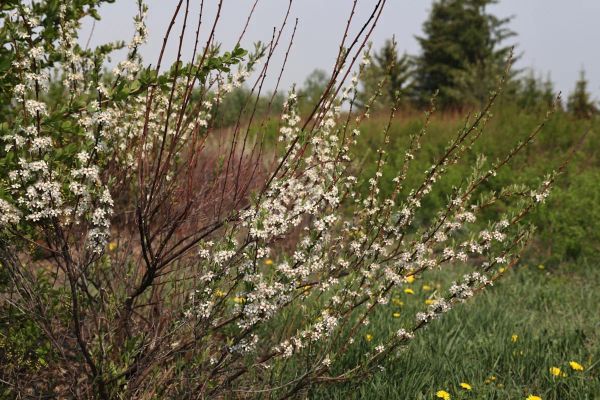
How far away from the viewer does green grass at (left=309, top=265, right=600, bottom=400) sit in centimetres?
323

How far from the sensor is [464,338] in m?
4.10

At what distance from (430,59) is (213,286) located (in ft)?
123

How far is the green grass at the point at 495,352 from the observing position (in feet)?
10.6

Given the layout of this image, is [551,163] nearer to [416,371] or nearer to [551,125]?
[551,125]

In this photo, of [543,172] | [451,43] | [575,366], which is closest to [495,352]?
[575,366]

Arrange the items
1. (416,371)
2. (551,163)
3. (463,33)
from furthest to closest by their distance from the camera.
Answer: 1. (463,33)
2. (551,163)
3. (416,371)

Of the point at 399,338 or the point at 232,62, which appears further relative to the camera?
the point at 399,338

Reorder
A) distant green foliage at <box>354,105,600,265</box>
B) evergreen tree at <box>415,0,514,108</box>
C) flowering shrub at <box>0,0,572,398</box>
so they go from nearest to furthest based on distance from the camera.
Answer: flowering shrub at <box>0,0,572,398</box> < distant green foliage at <box>354,105,600,265</box> < evergreen tree at <box>415,0,514,108</box>

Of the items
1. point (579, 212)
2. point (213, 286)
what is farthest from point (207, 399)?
point (579, 212)

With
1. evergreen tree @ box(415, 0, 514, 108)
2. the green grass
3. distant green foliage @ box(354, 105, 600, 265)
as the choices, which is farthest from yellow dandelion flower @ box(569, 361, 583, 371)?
evergreen tree @ box(415, 0, 514, 108)

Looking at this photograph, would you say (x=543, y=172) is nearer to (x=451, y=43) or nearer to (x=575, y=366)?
(x=575, y=366)

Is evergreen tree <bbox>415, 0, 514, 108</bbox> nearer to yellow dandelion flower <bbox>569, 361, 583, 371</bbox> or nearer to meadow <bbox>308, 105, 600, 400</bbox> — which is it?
meadow <bbox>308, 105, 600, 400</bbox>

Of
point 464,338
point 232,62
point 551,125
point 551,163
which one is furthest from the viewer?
point 551,125

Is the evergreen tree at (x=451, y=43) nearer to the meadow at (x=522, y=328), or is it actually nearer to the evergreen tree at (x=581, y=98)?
the evergreen tree at (x=581, y=98)
